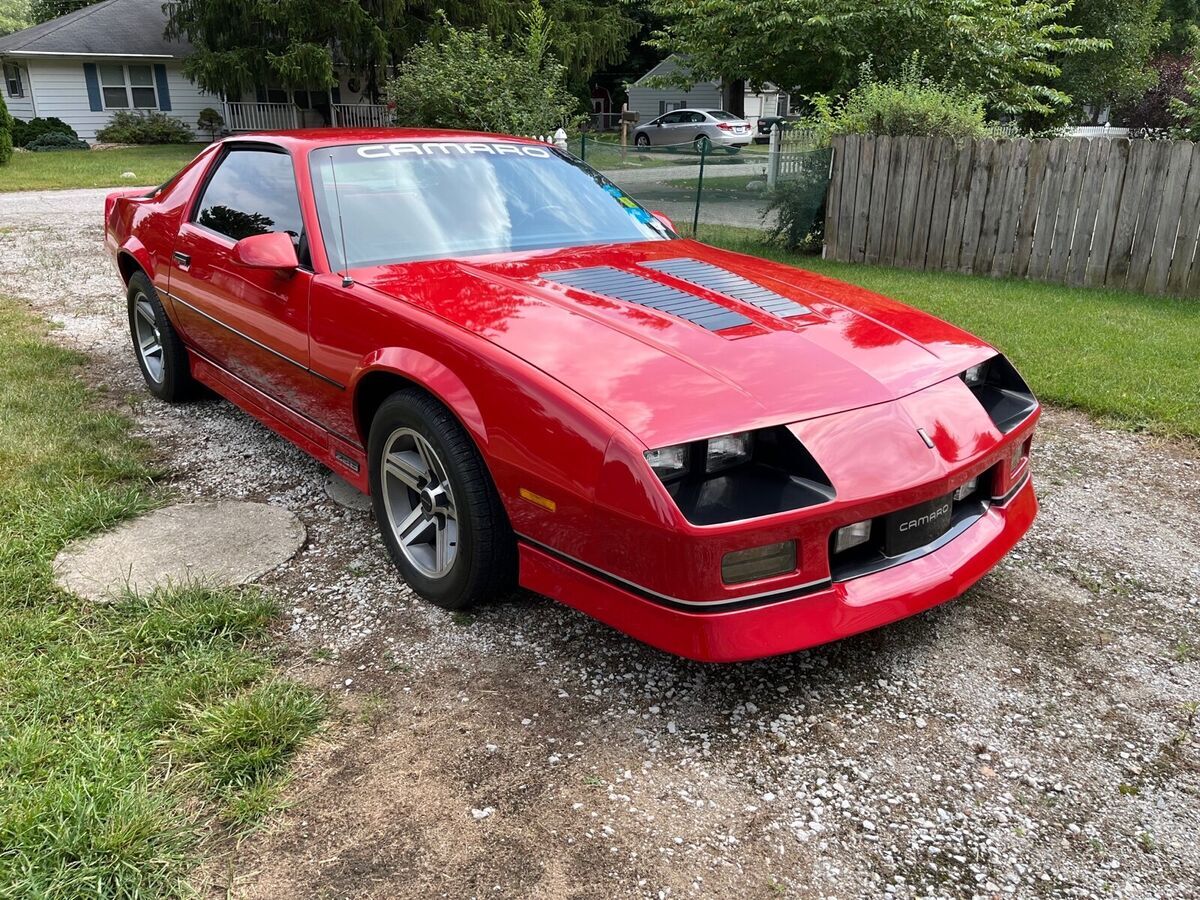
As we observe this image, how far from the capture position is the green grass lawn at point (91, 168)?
1720 centimetres

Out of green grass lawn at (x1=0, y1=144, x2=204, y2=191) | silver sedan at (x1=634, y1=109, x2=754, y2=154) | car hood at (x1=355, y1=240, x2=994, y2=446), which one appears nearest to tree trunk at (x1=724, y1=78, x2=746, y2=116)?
silver sedan at (x1=634, y1=109, x2=754, y2=154)

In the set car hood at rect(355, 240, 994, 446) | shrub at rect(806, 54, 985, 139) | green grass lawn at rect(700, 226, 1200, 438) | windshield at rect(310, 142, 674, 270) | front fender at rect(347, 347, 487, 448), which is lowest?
green grass lawn at rect(700, 226, 1200, 438)

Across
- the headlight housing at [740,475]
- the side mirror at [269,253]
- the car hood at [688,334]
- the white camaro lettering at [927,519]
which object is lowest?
the white camaro lettering at [927,519]

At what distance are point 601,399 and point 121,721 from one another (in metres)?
1.55

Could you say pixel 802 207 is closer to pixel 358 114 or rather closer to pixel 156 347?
pixel 156 347

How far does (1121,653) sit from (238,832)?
8.50ft

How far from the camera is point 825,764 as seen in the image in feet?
7.70

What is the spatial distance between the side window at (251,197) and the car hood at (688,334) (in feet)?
2.28

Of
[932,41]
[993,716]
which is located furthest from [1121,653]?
[932,41]

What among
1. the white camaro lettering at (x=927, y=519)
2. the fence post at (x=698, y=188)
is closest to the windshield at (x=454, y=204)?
the white camaro lettering at (x=927, y=519)

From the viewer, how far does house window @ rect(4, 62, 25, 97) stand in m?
29.6

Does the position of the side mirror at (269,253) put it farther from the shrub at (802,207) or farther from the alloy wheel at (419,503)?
the shrub at (802,207)

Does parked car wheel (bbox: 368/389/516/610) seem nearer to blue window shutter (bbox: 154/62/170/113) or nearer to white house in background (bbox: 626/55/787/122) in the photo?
blue window shutter (bbox: 154/62/170/113)

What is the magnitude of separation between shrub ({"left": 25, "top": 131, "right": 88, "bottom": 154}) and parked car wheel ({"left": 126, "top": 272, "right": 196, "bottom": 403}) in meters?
25.0
